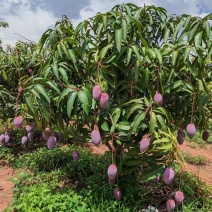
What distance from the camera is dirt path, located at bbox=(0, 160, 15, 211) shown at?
230 centimetres

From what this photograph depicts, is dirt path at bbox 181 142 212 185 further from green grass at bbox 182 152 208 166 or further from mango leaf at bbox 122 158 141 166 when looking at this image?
mango leaf at bbox 122 158 141 166

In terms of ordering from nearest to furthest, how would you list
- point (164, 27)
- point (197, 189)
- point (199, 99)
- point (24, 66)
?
point (199, 99)
point (164, 27)
point (197, 189)
point (24, 66)

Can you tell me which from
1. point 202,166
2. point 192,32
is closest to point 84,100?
point 192,32

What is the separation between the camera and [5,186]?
103 inches

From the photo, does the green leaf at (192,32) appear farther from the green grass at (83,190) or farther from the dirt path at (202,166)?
the dirt path at (202,166)

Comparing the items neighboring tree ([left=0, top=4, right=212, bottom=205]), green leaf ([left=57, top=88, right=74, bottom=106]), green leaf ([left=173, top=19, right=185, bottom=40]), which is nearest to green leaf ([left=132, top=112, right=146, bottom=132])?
neighboring tree ([left=0, top=4, right=212, bottom=205])

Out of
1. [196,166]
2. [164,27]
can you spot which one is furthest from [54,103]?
[196,166]

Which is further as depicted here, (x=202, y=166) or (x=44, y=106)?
(x=202, y=166)

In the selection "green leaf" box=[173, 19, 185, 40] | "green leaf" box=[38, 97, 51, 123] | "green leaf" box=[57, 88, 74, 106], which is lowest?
"green leaf" box=[38, 97, 51, 123]

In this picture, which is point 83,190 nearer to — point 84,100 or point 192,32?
point 84,100

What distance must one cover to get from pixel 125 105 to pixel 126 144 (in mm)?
271

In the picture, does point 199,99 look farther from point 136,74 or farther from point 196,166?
point 196,166

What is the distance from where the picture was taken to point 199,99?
175 centimetres

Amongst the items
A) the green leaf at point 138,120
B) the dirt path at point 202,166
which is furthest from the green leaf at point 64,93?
the dirt path at point 202,166
